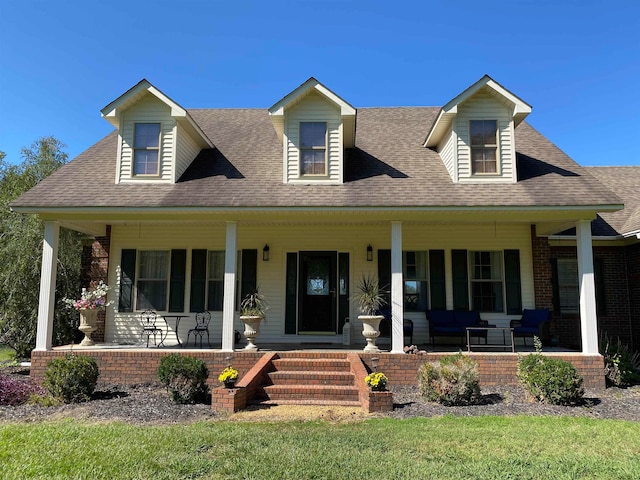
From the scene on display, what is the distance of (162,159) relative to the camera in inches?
404

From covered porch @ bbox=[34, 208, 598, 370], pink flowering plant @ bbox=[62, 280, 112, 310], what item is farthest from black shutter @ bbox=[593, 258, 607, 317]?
pink flowering plant @ bbox=[62, 280, 112, 310]

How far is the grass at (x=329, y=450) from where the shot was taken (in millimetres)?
4297

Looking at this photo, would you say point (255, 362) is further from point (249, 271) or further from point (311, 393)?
point (249, 271)

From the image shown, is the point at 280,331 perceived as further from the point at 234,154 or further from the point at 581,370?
the point at 581,370

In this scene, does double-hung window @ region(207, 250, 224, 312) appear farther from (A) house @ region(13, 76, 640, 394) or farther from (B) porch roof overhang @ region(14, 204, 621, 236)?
(B) porch roof overhang @ region(14, 204, 621, 236)

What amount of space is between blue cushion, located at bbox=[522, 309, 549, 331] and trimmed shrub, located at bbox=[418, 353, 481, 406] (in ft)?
12.4

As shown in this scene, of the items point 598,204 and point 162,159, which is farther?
point 162,159

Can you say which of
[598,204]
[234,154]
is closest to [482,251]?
[598,204]

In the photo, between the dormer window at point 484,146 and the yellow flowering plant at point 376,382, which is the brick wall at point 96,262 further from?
the dormer window at point 484,146

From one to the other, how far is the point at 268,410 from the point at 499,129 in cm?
783

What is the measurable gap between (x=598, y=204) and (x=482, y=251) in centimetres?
320

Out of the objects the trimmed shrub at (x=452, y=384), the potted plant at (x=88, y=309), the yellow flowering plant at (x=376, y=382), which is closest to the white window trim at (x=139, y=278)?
the potted plant at (x=88, y=309)

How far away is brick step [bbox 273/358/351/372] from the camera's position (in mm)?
8523

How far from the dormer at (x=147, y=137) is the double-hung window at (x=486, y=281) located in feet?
25.3
